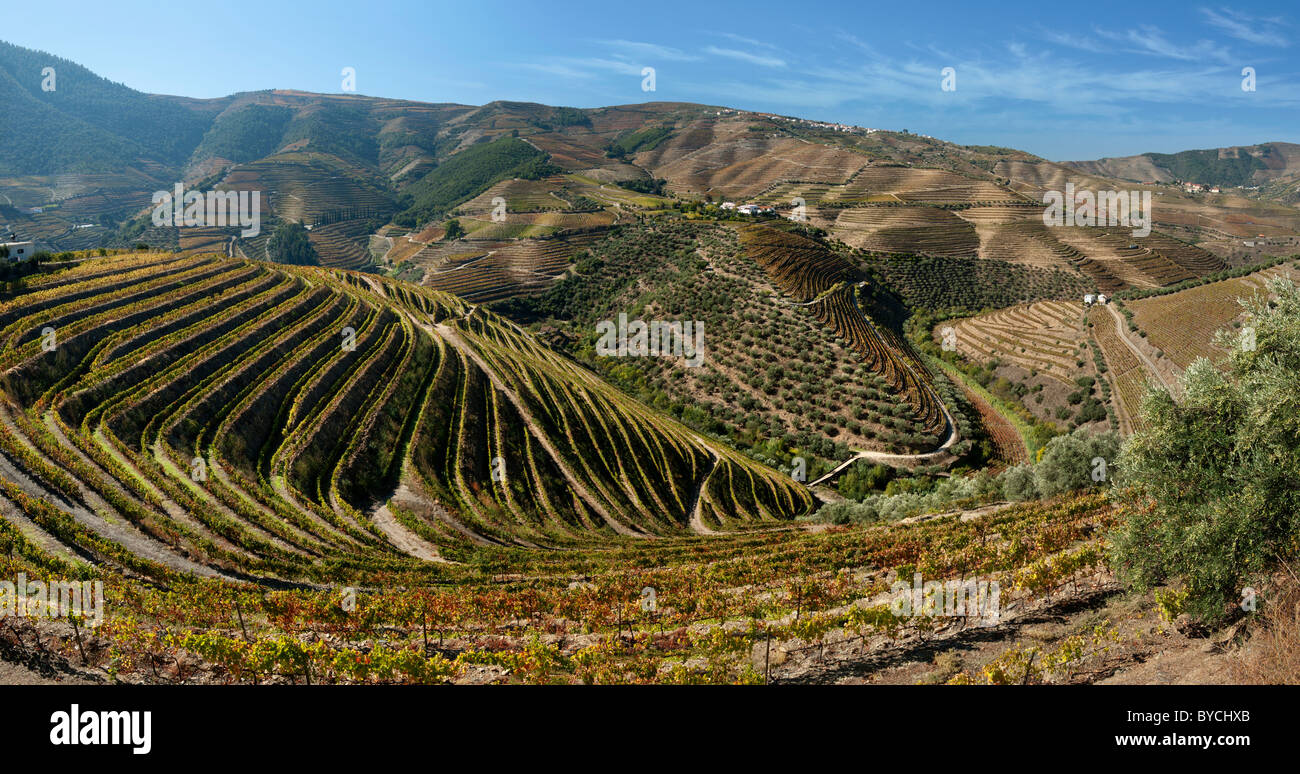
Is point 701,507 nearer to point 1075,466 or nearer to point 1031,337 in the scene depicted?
point 1075,466

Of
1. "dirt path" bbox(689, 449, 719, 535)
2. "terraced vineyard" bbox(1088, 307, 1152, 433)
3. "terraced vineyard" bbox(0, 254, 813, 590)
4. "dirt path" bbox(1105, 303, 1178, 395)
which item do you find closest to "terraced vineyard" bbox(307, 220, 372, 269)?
"terraced vineyard" bbox(0, 254, 813, 590)

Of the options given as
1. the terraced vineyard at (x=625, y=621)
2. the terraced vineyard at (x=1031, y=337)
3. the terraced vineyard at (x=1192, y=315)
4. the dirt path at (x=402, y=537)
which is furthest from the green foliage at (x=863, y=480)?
the terraced vineyard at (x=1192, y=315)

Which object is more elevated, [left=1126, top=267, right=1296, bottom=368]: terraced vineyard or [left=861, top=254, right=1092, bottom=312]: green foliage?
[left=861, top=254, right=1092, bottom=312]: green foliage

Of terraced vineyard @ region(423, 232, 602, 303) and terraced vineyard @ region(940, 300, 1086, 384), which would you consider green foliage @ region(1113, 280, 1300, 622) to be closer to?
terraced vineyard @ region(940, 300, 1086, 384)
